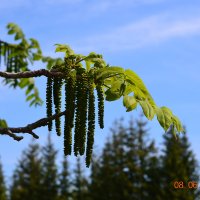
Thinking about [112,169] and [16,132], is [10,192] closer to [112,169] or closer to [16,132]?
[112,169]

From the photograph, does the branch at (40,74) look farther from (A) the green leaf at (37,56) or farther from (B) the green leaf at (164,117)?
(A) the green leaf at (37,56)

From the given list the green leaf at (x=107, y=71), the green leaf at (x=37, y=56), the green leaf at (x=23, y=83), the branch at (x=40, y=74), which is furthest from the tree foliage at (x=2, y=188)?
the green leaf at (x=107, y=71)

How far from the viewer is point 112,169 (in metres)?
71.6

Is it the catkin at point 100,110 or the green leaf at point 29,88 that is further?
the green leaf at point 29,88

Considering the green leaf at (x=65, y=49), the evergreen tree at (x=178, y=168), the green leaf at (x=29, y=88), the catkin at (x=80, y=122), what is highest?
the evergreen tree at (x=178, y=168)

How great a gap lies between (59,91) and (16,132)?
0.96 metres

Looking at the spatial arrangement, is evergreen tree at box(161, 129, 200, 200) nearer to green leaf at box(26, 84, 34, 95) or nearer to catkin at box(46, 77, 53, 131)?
green leaf at box(26, 84, 34, 95)

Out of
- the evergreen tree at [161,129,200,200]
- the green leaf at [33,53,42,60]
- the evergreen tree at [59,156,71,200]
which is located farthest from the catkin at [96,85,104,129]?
the evergreen tree at [59,156,71,200]

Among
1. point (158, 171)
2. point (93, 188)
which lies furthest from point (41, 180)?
point (158, 171)

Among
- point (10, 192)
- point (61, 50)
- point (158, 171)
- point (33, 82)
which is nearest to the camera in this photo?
point (61, 50)

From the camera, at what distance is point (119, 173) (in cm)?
6994

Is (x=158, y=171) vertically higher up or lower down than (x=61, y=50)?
higher up

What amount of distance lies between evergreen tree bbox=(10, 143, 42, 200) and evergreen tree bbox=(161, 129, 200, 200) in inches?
808

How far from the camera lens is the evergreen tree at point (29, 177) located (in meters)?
76.7
